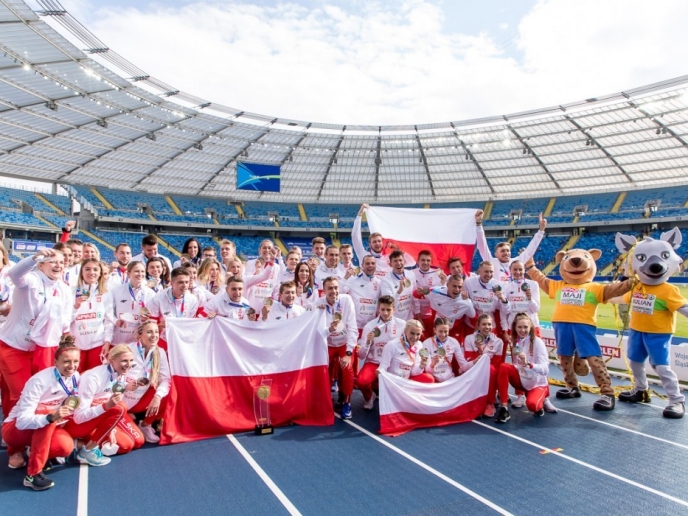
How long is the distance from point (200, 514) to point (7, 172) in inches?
1221

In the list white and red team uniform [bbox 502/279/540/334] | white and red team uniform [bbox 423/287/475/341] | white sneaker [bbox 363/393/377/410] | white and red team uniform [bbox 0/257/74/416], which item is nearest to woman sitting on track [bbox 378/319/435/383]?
white sneaker [bbox 363/393/377/410]

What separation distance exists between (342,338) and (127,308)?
2702 mm

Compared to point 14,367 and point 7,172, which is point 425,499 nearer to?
point 14,367

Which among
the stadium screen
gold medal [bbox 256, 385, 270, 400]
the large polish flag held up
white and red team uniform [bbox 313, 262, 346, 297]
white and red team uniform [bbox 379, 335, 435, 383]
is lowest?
gold medal [bbox 256, 385, 270, 400]

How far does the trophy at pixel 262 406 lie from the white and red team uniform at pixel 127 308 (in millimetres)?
1609

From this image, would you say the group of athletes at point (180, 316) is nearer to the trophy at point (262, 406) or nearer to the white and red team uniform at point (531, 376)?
the white and red team uniform at point (531, 376)

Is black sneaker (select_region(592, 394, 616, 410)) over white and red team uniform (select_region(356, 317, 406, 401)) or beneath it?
beneath

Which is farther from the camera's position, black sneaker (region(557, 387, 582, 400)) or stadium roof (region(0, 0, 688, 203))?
stadium roof (region(0, 0, 688, 203))

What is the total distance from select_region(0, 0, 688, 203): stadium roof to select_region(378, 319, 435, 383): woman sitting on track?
47.9ft

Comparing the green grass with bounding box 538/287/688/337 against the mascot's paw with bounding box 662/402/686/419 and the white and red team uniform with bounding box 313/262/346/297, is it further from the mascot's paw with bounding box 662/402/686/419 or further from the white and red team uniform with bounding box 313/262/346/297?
the white and red team uniform with bounding box 313/262/346/297

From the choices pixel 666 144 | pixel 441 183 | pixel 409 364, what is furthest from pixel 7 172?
pixel 666 144

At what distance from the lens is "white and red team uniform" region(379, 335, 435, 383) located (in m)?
5.61

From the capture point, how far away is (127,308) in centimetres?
525

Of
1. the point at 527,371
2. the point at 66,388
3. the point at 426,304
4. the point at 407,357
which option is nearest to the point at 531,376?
the point at 527,371
